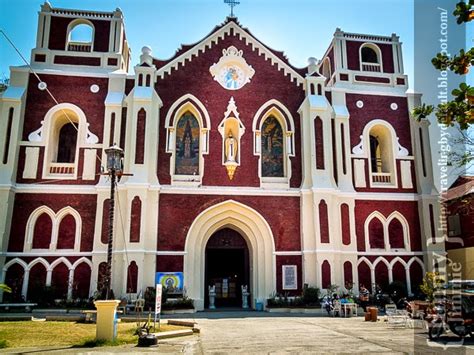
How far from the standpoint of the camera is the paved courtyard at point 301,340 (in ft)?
34.2

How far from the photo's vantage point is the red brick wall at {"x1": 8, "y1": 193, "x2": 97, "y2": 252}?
2141cm

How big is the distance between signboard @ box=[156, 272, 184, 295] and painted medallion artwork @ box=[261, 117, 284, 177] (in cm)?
732

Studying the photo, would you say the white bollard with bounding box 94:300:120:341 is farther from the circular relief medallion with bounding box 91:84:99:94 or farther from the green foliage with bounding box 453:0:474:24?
the circular relief medallion with bounding box 91:84:99:94

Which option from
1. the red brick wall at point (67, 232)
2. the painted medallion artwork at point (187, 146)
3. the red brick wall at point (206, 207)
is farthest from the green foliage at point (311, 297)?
the red brick wall at point (67, 232)

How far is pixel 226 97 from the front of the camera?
24438 mm

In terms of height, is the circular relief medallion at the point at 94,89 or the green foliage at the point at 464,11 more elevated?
the circular relief medallion at the point at 94,89

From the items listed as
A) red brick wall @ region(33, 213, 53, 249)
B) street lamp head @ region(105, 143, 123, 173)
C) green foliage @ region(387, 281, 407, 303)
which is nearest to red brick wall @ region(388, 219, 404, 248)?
green foliage @ region(387, 281, 407, 303)

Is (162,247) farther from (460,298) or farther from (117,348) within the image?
(460,298)

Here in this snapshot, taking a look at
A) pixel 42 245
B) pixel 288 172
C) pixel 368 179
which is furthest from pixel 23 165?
pixel 368 179

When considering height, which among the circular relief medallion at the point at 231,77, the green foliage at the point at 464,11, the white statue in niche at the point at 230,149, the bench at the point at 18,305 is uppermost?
the circular relief medallion at the point at 231,77

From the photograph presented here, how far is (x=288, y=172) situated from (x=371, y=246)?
630 centimetres

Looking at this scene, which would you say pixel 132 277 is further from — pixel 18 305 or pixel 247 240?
pixel 247 240

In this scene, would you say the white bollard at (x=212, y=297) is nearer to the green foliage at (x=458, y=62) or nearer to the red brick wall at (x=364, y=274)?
the red brick wall at (x=364, y=274)

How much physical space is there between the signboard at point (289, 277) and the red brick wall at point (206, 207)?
1.00 meters
